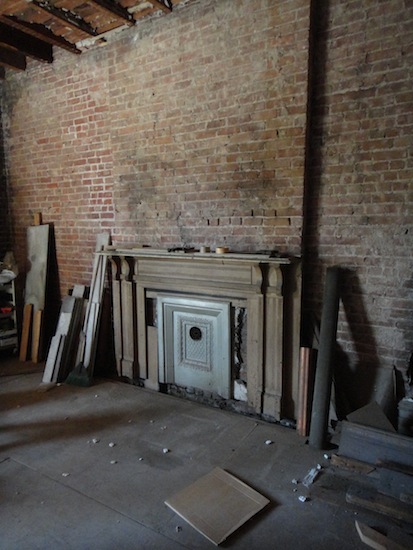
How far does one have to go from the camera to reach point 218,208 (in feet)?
10.4

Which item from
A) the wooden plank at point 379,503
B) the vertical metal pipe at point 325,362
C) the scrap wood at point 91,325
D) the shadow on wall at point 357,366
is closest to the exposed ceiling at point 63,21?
the scrap wood at point 91,325

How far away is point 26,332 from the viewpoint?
4.45 metres

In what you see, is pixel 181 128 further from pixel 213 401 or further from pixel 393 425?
pixel 393 425

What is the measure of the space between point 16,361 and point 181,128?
10.8 ft

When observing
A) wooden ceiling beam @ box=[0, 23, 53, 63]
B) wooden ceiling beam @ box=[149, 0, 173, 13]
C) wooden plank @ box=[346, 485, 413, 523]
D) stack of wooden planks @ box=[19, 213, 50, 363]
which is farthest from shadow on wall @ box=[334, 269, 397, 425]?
wooden ceiling beam @ box=[0, 23, 53, 63]

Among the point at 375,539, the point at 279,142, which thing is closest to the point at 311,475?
the point at 375,539

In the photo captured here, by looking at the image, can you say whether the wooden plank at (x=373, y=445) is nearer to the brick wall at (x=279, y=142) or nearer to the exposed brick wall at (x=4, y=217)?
the brick wall at (x=279, y=142)

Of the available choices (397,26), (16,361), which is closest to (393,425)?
(397,26)

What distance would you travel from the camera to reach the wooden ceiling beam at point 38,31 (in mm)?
3352

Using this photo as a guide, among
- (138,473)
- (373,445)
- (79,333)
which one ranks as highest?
(79,333)

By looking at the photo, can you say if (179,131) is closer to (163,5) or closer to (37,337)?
(163,5)

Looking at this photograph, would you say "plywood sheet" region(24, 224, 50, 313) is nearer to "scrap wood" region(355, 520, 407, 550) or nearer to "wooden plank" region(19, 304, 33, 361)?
"wooden plank" region(19, 304, 33, 361)

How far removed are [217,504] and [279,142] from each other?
247cm

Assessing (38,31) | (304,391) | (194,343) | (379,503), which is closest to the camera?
(379,503)
